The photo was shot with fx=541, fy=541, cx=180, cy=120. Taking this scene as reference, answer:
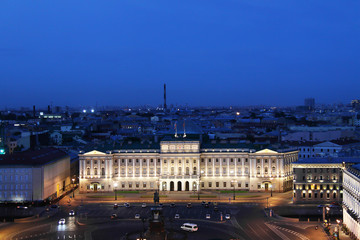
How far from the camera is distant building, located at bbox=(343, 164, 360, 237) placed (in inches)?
2552

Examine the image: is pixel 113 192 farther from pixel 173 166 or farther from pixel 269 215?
pixel 269 215

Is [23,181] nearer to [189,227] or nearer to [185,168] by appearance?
[185,168]

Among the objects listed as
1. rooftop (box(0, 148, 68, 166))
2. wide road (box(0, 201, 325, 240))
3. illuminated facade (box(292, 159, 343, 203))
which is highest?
rooftop (box(0, 148, 68, 166))

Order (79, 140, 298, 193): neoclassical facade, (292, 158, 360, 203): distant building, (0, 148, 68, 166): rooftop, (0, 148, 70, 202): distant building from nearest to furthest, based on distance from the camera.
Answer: (292, 158, 360, 203): distant building
(0, 148, 70, 202): distant building
(0, 148, 68, 166): rooftop
(79, 140, 298, 193): neoclassical facade

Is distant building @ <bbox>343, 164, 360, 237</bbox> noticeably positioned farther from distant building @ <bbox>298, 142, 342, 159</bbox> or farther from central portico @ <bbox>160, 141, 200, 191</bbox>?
distant building @ <bbox>298, 142, 342, 159</bbox>

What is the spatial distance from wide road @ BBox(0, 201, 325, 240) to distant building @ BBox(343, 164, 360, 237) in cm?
452

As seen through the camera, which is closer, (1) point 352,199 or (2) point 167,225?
(1) point 352,199

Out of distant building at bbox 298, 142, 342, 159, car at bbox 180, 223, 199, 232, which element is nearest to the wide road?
car at bbox 180, 223, 199, 232

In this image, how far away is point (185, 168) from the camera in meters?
107

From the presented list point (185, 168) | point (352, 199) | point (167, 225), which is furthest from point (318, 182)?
point (167, 225)

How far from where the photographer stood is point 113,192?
348 ft

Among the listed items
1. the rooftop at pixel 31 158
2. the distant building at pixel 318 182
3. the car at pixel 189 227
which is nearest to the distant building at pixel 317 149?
the distant building at pixel 318 182

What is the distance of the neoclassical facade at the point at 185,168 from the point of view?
4171 inches

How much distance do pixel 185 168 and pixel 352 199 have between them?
44.0 meters
